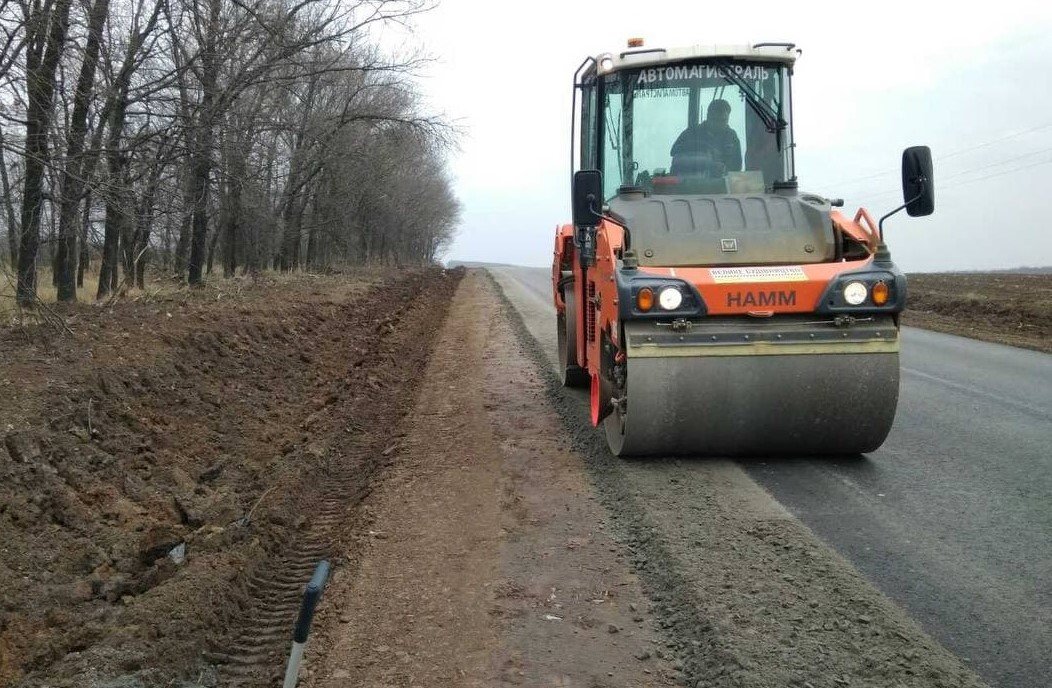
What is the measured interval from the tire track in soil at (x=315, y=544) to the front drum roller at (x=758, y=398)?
6.61ft

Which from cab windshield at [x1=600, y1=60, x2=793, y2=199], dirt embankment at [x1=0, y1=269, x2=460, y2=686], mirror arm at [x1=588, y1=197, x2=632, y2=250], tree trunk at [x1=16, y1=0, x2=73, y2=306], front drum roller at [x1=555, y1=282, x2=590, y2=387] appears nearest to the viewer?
dirt embankment at [x1=0, y1=269, x2=460, y2=686]

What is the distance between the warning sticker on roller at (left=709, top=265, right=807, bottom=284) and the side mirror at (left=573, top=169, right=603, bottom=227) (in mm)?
984

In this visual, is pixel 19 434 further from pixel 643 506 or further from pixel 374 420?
pixel 643 506

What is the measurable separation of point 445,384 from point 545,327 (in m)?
6.32

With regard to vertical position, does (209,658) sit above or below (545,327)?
below

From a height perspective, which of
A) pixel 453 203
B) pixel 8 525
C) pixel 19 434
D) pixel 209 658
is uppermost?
pixel 453 203

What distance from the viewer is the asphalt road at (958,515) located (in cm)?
371

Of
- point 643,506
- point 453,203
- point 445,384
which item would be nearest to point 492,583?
point 643,506

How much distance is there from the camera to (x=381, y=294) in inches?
914

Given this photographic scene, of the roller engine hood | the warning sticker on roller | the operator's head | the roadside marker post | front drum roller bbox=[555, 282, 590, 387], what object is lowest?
the roadside marker post

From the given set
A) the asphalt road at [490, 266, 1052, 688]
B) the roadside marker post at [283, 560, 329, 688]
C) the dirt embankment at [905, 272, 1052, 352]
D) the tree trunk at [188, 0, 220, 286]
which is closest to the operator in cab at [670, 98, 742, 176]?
the asphalt road at [490, 266, 1052, 688]

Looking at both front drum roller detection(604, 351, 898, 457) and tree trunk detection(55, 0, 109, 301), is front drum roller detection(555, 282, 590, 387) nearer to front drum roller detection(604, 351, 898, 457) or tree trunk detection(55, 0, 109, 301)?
front drum roller detection(604, 351, 898, 457)

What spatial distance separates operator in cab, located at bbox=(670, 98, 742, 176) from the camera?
7.09m

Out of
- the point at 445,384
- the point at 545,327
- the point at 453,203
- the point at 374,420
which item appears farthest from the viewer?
the point at 453,203
